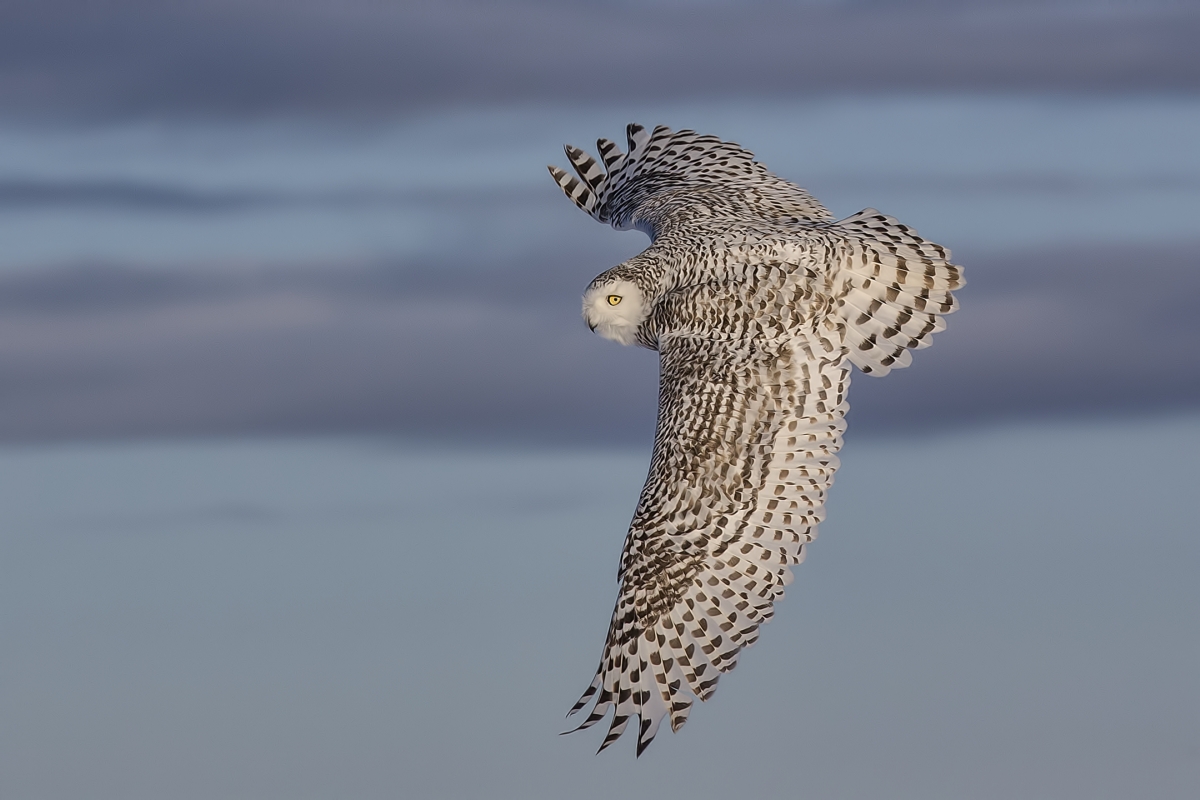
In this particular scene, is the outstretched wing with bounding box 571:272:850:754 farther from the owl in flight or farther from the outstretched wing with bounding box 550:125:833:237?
the outstretched wing with bounding box 550:125:833:237

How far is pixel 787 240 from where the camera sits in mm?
22656

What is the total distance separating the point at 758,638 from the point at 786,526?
1215 mm

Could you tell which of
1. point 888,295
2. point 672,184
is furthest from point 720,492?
point 672,184

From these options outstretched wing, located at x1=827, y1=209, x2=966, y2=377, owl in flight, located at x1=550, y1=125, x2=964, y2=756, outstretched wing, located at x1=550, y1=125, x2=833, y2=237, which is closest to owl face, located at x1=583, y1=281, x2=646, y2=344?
owl in flight, located at x1=550, y1=125, x2=964, y2=756

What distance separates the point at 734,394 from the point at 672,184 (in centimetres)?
494

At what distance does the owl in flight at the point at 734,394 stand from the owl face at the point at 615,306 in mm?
19

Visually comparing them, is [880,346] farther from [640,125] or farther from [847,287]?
[640,125]

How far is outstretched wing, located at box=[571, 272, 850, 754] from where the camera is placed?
2108 cm

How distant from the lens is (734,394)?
21953 millimetres

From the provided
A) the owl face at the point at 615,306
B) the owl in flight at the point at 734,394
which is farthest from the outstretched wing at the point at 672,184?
the owl face at the point at 615,306

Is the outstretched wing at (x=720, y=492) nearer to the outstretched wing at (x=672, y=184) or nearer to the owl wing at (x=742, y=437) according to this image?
the owl wing at (x=742, y=437)

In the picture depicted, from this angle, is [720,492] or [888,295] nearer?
[720,492]

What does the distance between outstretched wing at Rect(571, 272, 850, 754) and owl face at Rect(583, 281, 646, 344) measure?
2.42 ft

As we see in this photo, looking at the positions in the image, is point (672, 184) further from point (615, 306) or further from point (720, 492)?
point (720, 492)
